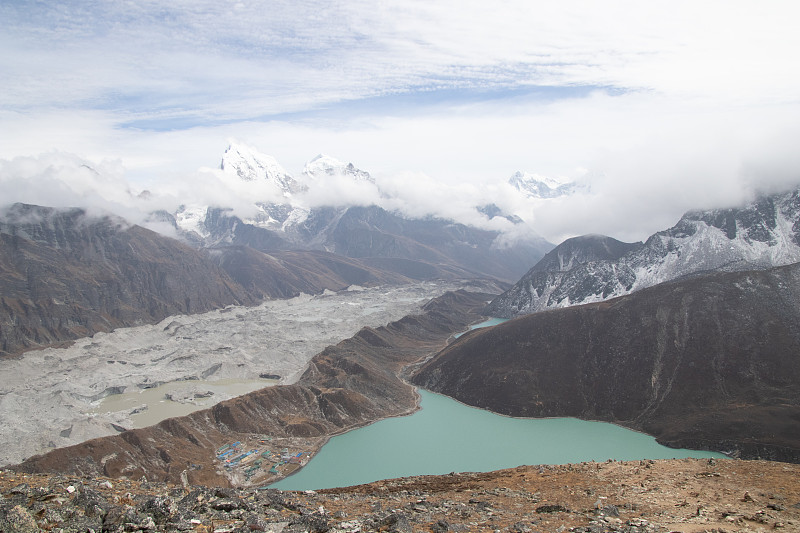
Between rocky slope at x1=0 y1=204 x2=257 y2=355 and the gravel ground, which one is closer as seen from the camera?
the gravel ground

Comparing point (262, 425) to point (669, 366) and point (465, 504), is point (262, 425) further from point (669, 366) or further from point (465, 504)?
point (669, 366)

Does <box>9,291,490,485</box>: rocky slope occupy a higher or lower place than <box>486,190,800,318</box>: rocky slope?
lower

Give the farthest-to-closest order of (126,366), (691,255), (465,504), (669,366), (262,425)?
1. (691,255)
2. (126,366)
3. (669,366)
4. (262,425)
5. (465,504)

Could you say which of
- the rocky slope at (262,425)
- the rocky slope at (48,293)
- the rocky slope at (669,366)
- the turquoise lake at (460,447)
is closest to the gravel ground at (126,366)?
the rocky slope at (48,293)

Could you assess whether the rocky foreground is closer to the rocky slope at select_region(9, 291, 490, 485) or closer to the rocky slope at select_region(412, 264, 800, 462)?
the rocky slope at select_region(9, 291, 490, 485)

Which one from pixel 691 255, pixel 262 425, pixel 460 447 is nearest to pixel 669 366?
pixel 460 447

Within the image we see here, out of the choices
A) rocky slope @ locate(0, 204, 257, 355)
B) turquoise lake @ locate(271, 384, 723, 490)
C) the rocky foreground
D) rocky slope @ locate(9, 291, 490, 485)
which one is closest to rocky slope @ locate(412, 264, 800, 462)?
turquoise lake @ locate(271, 384, 723, 490)

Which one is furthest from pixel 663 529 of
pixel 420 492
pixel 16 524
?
pixel 16 524
